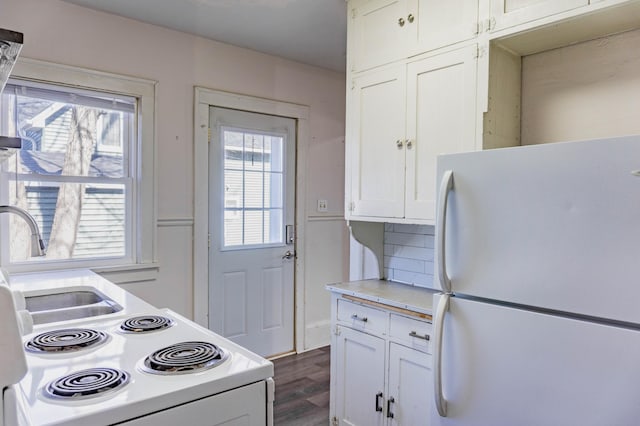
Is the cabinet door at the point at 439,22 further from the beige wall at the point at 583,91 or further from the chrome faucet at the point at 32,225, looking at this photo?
the chrome faucet at the point at 32,225

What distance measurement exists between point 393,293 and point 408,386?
1.53ft

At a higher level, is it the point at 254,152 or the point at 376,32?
the point at 376,32

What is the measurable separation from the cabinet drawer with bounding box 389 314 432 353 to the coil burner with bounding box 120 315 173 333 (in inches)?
41.9

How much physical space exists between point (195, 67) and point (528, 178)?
2.58 meters

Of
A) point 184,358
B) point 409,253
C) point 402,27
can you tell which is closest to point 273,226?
point 409,253

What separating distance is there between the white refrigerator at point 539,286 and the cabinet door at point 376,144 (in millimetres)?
738

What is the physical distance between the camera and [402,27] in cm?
228

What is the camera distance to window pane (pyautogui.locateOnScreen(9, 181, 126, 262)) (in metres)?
2.57

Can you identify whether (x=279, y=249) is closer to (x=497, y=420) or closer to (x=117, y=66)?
(x=117, y=66)

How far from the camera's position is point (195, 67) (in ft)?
10.4

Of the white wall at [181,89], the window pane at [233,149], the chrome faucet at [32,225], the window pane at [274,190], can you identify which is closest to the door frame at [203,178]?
the white wall at [181,89]

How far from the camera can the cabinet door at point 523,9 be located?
1.69 meters

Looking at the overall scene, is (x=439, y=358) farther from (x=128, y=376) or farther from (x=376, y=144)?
(x=376, y=144)

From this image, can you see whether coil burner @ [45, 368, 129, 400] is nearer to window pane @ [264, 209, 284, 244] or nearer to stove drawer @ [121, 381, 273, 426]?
stove drawer @ [121, 381, 273, 426]
